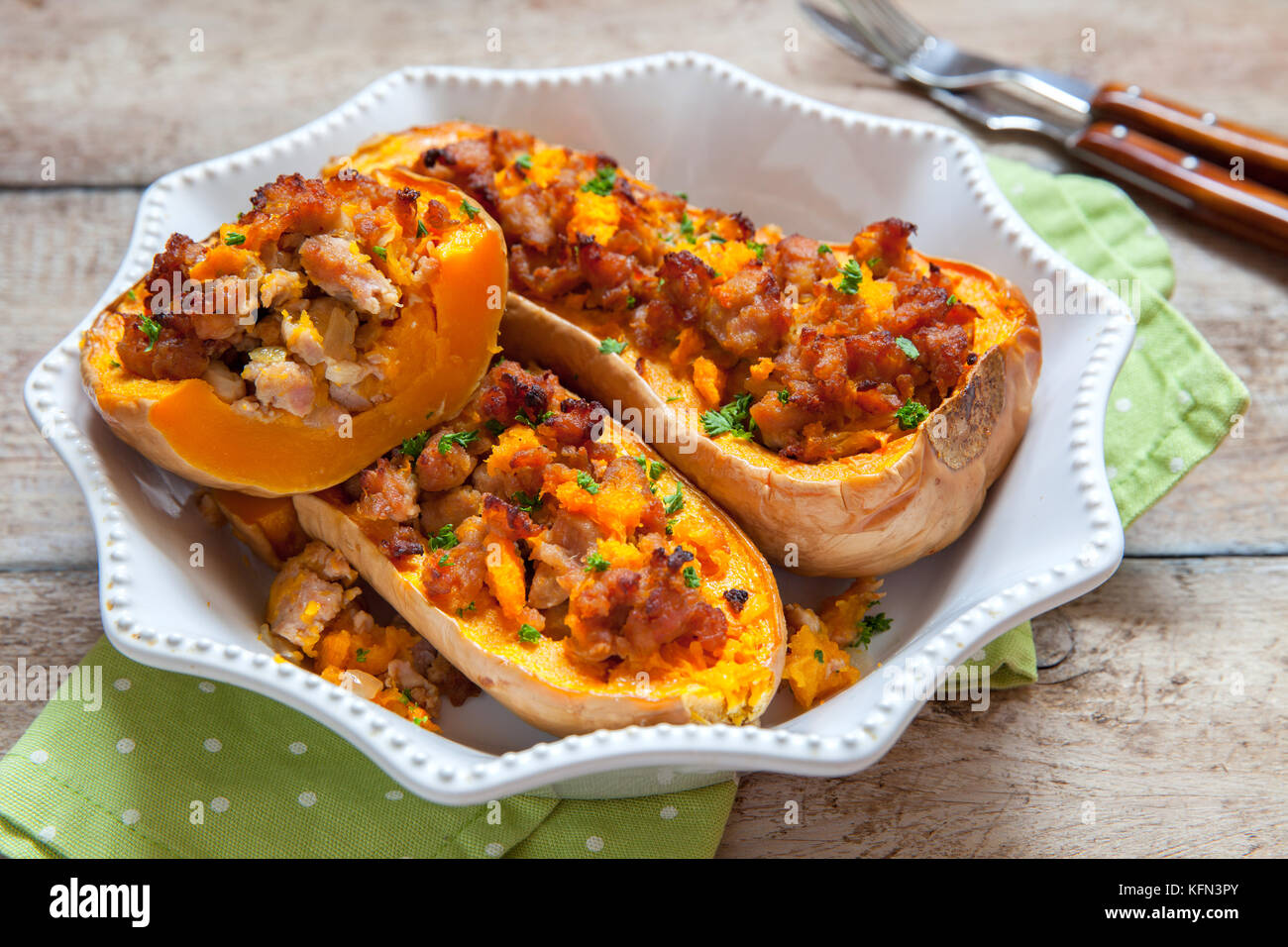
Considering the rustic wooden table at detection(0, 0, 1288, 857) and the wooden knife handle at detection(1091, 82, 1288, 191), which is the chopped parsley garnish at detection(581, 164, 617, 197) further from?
the wooden knife handle at detection(1091, 82, 1288, 191)

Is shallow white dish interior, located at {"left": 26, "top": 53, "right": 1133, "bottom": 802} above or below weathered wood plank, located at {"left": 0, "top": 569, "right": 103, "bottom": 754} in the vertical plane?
above

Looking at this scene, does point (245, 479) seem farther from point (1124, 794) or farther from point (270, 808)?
point (1124, 794)

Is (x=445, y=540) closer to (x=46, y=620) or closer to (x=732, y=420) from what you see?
(x=732, y=420)

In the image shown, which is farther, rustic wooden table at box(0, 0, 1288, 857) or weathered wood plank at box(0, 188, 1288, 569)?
weathered wood plank at box(0, 188, 1288, 569)

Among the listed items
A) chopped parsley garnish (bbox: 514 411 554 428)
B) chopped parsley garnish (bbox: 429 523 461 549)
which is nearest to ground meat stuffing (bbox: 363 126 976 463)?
chopped parsley garnish (bbox: 514 411 554 428)

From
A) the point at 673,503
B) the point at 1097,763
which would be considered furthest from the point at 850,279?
the point at 1097,763

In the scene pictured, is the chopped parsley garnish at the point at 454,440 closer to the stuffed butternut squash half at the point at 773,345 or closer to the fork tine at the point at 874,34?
the stuffed butternut squash half at the point at 773,345

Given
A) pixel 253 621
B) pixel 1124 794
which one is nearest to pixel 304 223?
pixel 253 621

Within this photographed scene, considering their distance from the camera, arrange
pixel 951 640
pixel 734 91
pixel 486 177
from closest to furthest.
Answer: pixel 951 640 → pixel 486 177 → pixel 734 91
